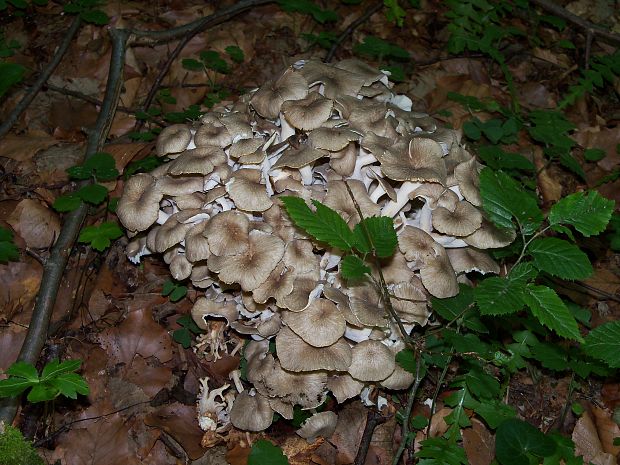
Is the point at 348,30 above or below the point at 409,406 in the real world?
Answer: above

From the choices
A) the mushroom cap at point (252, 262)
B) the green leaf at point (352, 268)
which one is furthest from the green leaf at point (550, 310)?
the mushroom cap at point (252, 262)

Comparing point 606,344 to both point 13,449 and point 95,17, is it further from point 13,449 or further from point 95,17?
point 95,17

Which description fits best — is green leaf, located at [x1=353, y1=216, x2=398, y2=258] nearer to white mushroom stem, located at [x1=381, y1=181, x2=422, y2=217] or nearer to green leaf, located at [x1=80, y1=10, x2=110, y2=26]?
white mushroom stem, located at [x1=381, y1=181, x2=422, y2=217]

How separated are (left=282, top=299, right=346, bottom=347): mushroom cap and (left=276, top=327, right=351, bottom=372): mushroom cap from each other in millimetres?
151

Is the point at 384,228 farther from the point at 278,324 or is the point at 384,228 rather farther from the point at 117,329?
the point at 117,329

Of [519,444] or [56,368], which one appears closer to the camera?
[56,368]

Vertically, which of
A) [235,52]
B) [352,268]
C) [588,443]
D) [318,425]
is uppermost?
[352,268]

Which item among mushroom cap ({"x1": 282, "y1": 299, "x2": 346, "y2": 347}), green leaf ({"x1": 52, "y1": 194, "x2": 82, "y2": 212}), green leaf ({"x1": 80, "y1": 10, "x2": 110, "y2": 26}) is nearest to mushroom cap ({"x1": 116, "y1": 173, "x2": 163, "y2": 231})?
green leaf ({"x1": 52, "y1": 194, "x2": 82, "y2": 212})

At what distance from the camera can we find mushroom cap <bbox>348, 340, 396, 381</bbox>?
431 centimetres

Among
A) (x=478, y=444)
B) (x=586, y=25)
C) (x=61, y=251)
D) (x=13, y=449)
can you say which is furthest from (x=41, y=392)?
(x=586, y=25)

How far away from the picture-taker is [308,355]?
4230mm

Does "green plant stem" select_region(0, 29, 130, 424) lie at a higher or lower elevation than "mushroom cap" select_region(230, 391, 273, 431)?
higher

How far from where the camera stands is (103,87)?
25.2 feet

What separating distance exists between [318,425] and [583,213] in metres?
2.81
